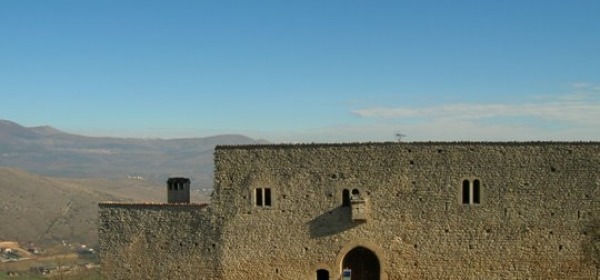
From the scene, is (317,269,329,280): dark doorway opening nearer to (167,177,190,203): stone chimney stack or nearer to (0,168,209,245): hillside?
(167,177,190,203): stone chimney stack

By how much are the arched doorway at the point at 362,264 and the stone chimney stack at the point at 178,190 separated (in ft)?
26.9

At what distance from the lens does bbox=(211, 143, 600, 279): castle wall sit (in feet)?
91.2

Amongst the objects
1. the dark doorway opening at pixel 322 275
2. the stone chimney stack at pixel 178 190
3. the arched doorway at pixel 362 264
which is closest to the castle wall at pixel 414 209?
the dark doorway opening at pixel 322 275

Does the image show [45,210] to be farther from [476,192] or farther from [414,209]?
[476,192]

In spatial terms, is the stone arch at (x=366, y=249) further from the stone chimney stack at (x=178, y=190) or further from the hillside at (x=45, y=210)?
the hillside at (x=45, y=210)

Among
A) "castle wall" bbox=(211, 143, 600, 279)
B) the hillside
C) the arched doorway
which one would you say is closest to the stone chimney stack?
"castle wall" bbox=(211, 143, 600, 279)

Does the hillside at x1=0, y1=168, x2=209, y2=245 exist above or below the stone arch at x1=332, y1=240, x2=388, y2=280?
below

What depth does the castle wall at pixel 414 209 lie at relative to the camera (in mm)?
27812

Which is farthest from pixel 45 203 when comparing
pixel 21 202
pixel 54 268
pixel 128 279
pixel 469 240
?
pixel 469 240

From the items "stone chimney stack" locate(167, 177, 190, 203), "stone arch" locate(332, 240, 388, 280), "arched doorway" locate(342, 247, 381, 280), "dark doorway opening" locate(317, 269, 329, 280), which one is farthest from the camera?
"stone chimney stack" locate(167, 177, 190, 203)

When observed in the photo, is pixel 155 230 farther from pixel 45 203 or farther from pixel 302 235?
pixel 45 203

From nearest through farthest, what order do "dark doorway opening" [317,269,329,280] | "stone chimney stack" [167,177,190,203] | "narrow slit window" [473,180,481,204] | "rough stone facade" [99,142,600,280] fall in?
1. "rough stone facade" [99,142,600,280]
2. "narrow slit window" [473,180,481,204]
3. "dark doorway opening" [317,269,329,280]
4. "stone chimney stack" [167,177,190,203]

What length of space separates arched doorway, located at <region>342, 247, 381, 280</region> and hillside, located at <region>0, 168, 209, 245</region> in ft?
277

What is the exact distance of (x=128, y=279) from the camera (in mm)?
30375
